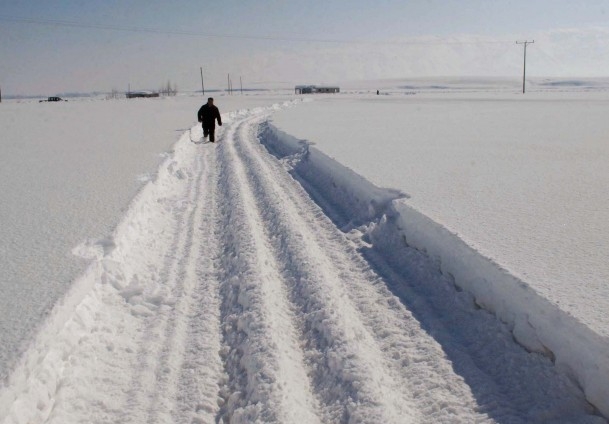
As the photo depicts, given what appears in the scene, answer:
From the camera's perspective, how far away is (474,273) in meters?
3.88

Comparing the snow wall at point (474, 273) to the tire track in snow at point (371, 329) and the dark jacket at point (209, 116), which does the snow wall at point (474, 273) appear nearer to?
the tire track in snow at point (371, 329)

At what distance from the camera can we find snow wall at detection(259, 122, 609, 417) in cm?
267

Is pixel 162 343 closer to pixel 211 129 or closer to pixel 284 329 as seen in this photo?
pixel 284 329

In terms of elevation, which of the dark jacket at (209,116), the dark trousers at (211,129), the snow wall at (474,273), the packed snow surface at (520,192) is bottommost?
the snow wall at (474,273)

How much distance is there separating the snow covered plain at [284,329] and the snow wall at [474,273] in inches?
0.5

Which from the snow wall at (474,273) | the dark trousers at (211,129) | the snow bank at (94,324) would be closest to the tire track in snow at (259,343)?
the snow bank at (94,324)

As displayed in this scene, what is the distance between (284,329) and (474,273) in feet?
5.05

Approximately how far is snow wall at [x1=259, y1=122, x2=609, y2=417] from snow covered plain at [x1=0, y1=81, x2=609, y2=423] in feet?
0.04

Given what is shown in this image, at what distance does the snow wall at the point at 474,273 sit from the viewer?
2.67 meters

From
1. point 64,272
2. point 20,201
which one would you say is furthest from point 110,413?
point 20,201

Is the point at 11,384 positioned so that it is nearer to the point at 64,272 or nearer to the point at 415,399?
the point at 64,272

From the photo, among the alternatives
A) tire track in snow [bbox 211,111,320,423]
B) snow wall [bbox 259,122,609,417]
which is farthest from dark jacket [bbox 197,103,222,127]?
tire track in snow [bbox 211,111,320,423]

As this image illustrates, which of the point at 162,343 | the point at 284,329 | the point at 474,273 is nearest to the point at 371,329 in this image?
the point at 284,329

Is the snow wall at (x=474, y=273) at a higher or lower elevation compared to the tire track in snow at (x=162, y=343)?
higher
